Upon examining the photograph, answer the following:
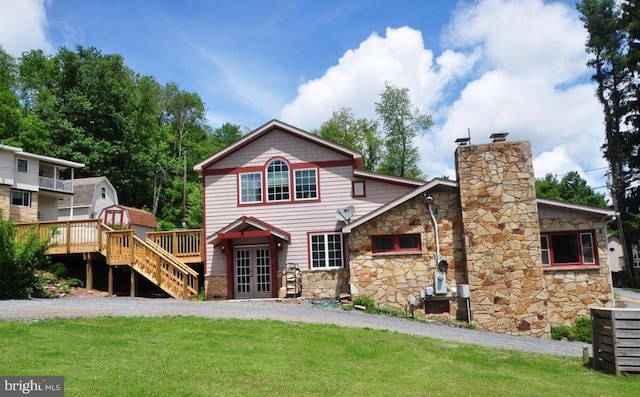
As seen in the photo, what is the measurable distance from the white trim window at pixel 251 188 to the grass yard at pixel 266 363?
7869mm

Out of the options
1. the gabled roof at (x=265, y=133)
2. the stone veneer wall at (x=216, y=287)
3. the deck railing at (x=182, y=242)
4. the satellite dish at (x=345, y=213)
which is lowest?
the stone veneer wall at (x=216, y=287)

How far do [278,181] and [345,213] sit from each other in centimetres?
296

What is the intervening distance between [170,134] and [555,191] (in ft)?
133

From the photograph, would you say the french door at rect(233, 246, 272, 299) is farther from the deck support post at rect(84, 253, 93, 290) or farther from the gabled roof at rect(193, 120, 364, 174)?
the deck support post at rect(84, 253, 93, 290)

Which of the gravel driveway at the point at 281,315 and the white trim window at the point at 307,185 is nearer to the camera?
the gravel driveway at the point at 281,315

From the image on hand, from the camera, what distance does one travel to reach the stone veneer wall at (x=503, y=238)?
557 inches

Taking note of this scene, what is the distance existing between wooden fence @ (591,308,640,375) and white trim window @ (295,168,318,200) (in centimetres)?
1124

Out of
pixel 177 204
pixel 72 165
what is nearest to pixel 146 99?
pixel 177 204

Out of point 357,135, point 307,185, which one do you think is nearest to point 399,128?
point 357,135

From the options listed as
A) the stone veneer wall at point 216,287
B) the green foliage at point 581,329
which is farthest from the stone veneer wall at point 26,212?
the green foliage at point 581,329

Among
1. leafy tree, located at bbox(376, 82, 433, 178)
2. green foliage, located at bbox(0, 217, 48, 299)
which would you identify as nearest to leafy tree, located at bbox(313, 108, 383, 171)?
leafy tree, located at bbox(376, 82, 433, 178)

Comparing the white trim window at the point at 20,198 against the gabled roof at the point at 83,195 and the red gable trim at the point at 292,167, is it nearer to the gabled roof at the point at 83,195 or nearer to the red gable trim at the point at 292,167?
the gabled roof at the point at 83,195

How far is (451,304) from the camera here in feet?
49.9

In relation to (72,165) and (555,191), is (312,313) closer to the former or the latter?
(72,165)
